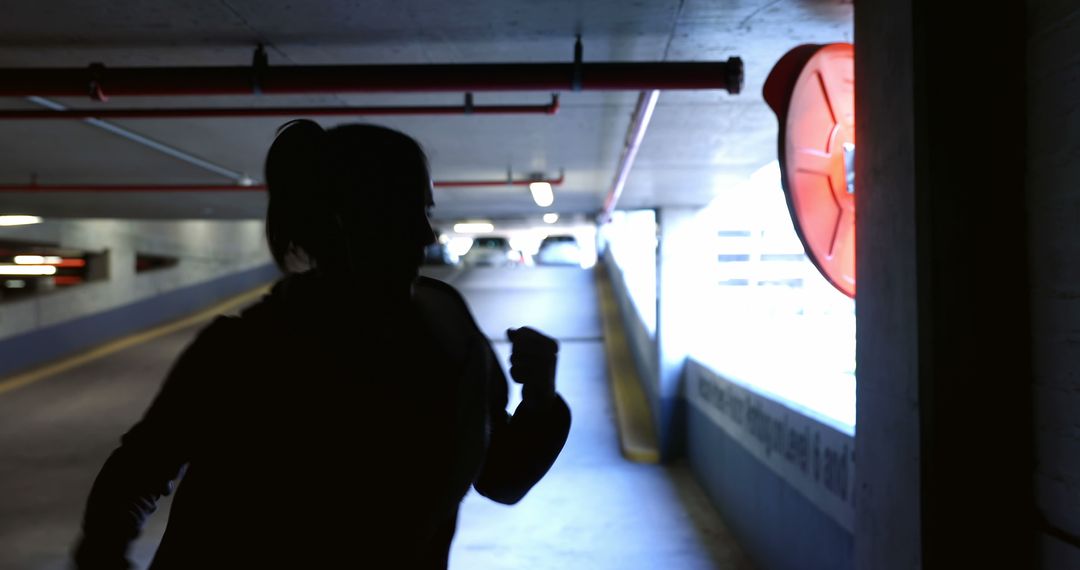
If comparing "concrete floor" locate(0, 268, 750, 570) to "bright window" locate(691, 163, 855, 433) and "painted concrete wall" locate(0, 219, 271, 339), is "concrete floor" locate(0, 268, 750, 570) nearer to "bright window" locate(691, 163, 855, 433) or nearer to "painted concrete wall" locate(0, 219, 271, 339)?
"painted concrete wall" locate(0, 219, 271, 339)

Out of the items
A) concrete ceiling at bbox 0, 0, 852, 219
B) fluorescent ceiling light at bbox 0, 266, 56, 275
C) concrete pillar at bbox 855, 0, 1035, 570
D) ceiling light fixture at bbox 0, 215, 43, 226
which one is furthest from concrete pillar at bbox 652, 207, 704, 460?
fluorescent ceiling light at bbox 0, 266, 56, 275

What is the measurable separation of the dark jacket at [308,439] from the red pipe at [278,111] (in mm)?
3927

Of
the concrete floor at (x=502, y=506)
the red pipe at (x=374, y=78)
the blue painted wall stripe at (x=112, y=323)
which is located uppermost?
the red pipe at (x=374, y=78)

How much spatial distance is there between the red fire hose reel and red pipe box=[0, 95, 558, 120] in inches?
83.5

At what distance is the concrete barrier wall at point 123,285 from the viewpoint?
13156 millimetres

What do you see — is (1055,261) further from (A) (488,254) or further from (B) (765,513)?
(A) (488,254)

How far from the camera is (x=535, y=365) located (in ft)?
4.51

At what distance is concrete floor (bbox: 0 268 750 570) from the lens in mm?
6301

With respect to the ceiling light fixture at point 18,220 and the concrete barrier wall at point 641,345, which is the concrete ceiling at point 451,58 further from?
the ceiling light fixture at point 18,220

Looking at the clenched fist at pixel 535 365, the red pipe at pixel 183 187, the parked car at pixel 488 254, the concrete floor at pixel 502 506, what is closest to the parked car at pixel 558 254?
the parked car at pixel 488 254

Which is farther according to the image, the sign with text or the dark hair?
the sign with text

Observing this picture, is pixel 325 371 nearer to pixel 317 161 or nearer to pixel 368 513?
pixel 368 513

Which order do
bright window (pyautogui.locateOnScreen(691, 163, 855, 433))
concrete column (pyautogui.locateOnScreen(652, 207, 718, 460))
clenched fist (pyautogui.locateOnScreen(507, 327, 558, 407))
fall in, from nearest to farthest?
clenched fist (pyautogui.locateOnScreen(507, 327, 558, 407)) → bright window (pyautogui.locateOnScreen(691, 163, 855, 433)) → concrete column (pyautogui.locateOnScreen(652, 207, 718, 460))

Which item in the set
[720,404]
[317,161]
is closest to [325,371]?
[317,161]
